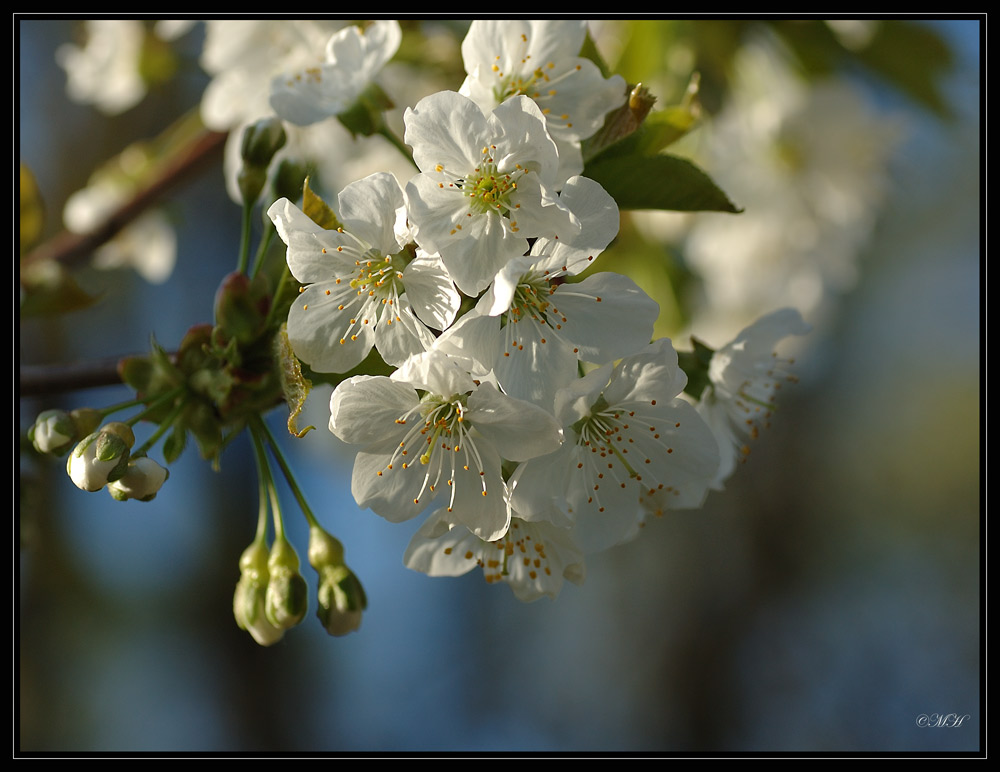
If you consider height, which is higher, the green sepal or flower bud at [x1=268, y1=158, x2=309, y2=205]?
flower bud at [x1=268, y1=158, x2=309, y2=205]

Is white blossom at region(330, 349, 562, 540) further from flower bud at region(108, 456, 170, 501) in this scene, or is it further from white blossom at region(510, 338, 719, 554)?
flower bud at region(108, 456, 170, 501)

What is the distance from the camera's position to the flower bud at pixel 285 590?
0.99 m

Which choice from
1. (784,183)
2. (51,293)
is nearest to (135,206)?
(51,293)

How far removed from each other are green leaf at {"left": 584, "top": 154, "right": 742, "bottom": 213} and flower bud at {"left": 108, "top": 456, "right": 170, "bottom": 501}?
625 mm

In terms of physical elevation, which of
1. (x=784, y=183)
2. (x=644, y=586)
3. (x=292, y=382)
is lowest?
(x=644, y=586)

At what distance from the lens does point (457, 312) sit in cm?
84

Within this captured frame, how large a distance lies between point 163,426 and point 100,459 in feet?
0.32

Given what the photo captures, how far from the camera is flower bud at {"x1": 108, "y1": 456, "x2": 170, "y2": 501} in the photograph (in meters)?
0.88

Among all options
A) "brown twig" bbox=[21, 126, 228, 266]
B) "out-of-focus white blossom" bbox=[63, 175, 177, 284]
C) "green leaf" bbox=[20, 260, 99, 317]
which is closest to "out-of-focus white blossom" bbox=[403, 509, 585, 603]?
"green leaf" bbox=[20, 260, 99, 317]

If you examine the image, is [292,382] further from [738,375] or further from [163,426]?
[738,375]

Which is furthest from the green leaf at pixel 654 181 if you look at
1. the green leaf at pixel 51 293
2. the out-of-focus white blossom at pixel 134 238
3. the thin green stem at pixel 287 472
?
the out-of-focus white blossom at pixel 134 238

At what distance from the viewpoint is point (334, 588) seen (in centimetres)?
103

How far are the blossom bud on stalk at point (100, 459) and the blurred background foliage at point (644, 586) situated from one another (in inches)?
87.9
